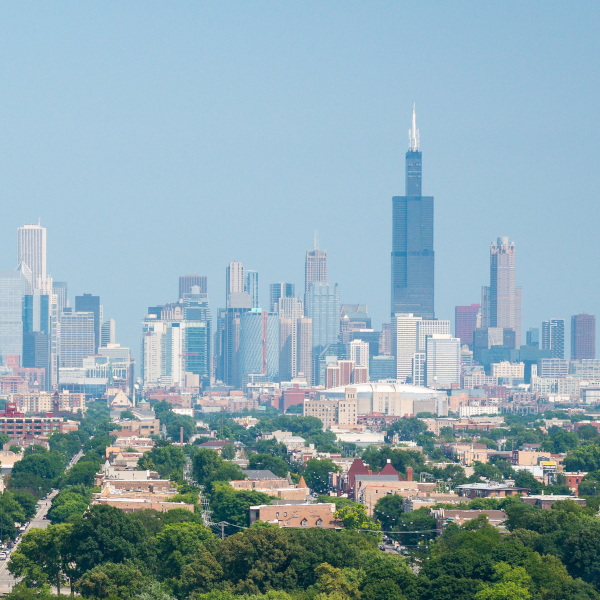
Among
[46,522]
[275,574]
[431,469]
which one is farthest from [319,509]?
[431,469]

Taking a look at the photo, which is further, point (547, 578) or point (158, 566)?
point (158, 566)

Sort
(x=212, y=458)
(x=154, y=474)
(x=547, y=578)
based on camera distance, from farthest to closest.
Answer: (x=212, y=458), (x=154, y=474), (x=547, y=578)

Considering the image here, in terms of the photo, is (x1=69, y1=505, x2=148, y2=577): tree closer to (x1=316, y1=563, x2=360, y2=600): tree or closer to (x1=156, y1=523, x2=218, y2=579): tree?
(x1=156, y1=523, x2=218, y2=579): tree

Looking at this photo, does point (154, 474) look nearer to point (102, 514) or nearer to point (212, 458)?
point (212, 458)

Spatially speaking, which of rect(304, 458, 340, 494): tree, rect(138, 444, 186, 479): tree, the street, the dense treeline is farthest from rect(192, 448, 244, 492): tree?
the dense treeline

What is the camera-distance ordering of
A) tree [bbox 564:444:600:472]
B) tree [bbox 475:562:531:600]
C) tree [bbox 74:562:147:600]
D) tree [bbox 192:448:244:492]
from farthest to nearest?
tree [bbox 564:444:600:472], tree [bbox 192:448:244:492], tree [bbox 74:562:147:600], tree [bbox 475:562:531:600]

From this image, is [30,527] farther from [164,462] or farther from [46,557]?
[164,462]
